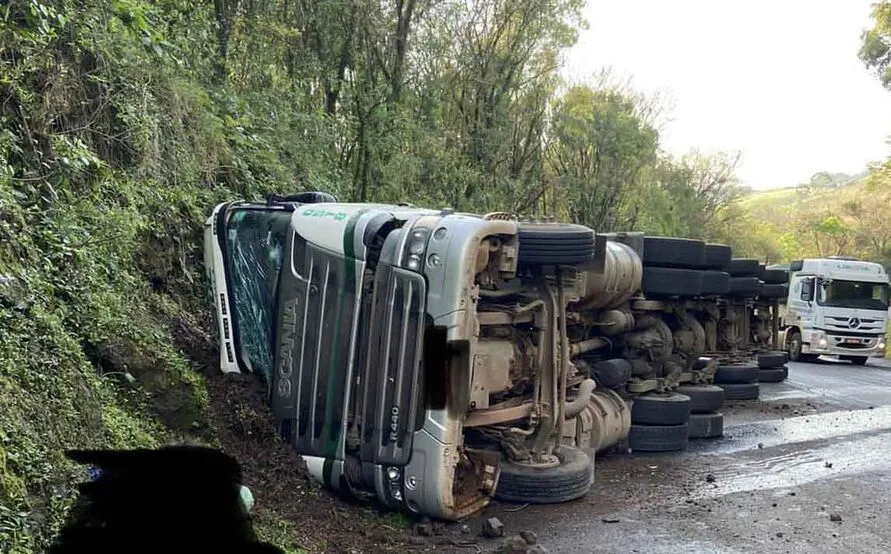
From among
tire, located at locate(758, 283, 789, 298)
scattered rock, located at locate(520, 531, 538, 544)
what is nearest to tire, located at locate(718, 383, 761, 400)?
tire, located at locate(758, 283, 789, 298)

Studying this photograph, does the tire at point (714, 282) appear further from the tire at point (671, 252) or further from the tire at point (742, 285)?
the tire at point (742, 285)

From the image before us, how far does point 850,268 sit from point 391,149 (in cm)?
→ 1210

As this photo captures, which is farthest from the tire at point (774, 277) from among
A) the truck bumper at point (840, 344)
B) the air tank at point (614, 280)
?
the air tank at point (614, 280)

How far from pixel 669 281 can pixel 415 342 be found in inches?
162

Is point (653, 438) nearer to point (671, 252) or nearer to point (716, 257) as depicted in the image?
point (671, 252)

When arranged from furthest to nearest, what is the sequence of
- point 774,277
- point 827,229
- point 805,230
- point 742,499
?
point 805,230
point 827,229
point 774,277
point 742,499

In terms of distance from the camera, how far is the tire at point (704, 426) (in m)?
7.94

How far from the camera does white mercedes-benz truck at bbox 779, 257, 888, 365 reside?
62.7 feet

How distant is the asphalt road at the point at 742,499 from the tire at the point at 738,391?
109cm

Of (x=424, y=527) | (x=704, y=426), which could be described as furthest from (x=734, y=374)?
(x=424, y=527)

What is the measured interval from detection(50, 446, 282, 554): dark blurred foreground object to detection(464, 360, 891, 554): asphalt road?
4.65 feet

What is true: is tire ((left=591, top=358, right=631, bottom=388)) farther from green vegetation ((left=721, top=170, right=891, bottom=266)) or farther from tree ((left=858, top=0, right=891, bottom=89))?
green vegetation ((left=721, top=170, right=891, bottom=266))

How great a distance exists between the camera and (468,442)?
5.35m

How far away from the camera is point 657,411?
290 inches
